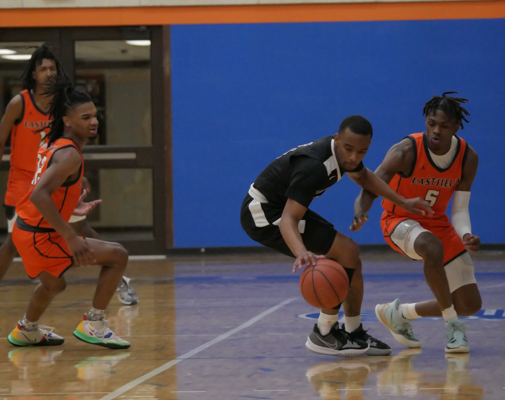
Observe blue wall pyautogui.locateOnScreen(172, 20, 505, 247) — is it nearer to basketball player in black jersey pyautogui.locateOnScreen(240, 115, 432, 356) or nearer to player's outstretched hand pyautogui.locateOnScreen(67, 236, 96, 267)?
basketball player in black jersey pyautogui.locateOnScreen(240, 115, 432, 356)

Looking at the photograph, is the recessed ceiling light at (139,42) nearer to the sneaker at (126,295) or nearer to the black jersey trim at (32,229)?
the sneaker at (126,295)

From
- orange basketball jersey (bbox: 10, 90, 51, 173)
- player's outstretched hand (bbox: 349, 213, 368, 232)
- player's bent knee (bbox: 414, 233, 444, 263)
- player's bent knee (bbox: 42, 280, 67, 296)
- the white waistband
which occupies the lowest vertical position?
player's bent knee (bbox: 42, 280, 67, 296)

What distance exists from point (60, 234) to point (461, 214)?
7.49 feet

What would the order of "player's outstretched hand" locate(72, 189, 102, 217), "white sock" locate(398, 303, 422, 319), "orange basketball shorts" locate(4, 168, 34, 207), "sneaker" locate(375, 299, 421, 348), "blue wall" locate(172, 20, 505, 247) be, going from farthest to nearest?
"blue wall" locate(172, 20, 505, 247) → "orange basketball shorts" locate(4, 168, 34, 207) → "player's outstretched hand" locate(72, 189, 102, 217) → "white sock" locate(398, 303, 422, 319) → "sneaker" locate(375, 299, 421, 348)

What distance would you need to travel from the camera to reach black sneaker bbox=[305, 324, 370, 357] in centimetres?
381

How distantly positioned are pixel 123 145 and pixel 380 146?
323cm

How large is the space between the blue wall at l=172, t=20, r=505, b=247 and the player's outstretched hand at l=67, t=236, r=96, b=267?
5.44 metres

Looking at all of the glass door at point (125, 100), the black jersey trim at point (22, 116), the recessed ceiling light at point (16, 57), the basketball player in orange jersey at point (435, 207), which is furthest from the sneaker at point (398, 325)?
the recessed ceiling light at point (16, 57)

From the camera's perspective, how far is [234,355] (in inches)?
153

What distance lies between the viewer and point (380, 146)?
29.6 feet

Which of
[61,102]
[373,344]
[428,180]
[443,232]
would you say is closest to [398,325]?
[373,344]

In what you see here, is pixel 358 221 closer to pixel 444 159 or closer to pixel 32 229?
pixel 444 159

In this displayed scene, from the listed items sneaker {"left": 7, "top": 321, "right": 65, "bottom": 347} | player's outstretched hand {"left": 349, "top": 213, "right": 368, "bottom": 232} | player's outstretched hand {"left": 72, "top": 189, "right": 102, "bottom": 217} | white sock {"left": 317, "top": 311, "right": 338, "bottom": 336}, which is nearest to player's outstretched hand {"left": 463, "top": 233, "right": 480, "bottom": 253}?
player's outstretched hand {"left": 349, "top": 213, "right": 368, "bottom": 232}

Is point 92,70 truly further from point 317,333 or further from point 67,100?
point 317,333
